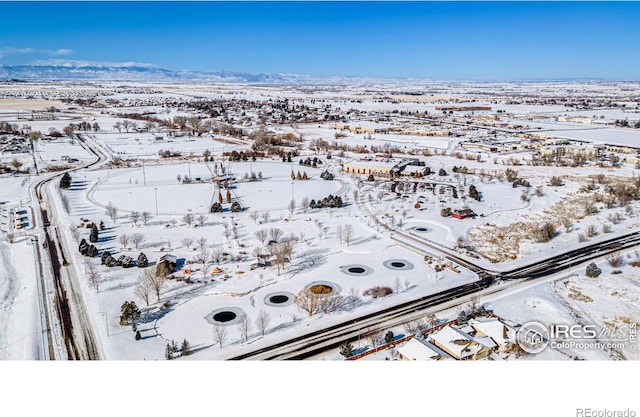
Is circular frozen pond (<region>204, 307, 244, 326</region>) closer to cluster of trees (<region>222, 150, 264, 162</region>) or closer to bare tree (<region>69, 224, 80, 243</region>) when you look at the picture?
bare tree (<region>69, 224, 80, 243</region>)

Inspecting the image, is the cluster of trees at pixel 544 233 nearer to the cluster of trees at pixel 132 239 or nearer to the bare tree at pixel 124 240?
the cluster of trees at pixel 132 239

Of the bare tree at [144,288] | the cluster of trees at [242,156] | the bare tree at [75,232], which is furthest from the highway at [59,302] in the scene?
the cluster of trees at [242,156]

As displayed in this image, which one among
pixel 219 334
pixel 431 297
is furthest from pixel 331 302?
pixel 219 334

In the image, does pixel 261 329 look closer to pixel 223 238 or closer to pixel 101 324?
pixel 101 324

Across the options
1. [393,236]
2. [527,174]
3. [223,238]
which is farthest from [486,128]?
[223,238]

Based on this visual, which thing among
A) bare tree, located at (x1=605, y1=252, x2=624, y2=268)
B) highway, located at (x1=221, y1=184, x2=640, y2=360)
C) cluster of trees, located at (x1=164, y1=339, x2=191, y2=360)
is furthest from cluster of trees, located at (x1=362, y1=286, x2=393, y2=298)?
bare tree, located at (x1=605, y1=252, x2=624, y2=268)

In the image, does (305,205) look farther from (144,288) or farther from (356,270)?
(144,288)
